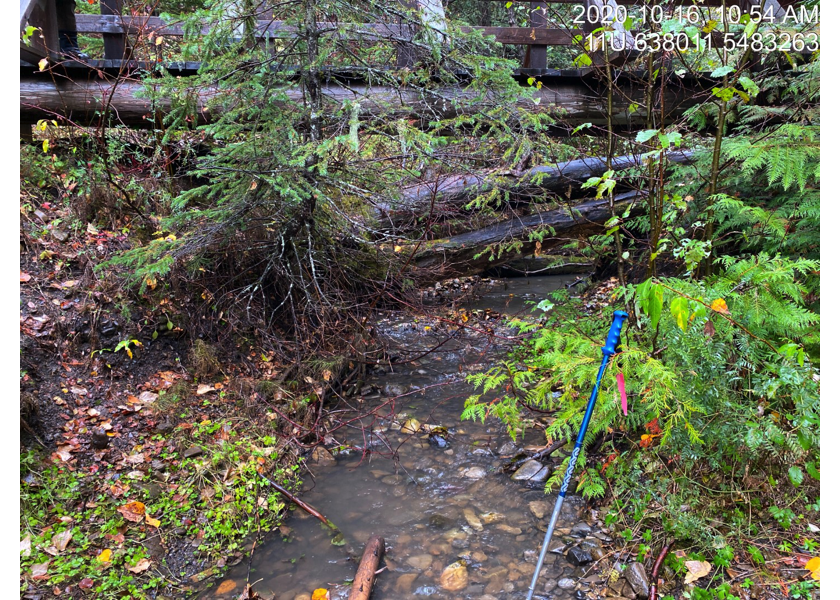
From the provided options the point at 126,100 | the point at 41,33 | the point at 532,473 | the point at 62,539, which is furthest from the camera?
the point at 126,100

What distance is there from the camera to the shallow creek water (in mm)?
3346

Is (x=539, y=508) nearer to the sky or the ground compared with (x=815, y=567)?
nearer to the ground

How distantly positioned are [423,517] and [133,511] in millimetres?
2180

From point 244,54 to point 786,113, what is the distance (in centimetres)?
525

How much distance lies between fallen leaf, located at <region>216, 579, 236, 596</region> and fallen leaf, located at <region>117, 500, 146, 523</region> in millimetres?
842

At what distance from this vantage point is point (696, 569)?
2.97 m

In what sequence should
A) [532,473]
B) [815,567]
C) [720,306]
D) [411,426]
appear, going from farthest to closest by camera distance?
1. [411,426]
2. [532,473]
3. [720,306]
4. [815,567]

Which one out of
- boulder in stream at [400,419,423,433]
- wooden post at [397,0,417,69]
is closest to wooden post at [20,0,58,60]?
wooden post at [397,0,417,69]

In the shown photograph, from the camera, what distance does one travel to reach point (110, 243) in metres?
5.90

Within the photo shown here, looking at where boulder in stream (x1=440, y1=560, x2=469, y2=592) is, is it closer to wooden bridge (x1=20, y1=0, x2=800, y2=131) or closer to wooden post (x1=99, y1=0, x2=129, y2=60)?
wooden bridge (x1=20, y1=0, x2=800, y2=131)

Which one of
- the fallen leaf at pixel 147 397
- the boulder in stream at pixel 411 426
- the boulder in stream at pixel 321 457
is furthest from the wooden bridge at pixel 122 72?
the boulder in stream at pixel 321 457

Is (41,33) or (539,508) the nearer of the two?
(539,508)
